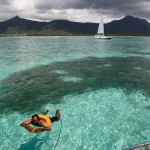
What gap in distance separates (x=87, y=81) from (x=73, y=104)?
7.91 m

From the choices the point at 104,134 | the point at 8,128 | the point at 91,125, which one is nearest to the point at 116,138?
the point at 104,134

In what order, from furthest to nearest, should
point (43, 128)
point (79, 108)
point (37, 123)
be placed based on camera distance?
point (79, 108), point (37, 123), point (43, 128)

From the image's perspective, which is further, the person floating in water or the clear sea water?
the clear sea water

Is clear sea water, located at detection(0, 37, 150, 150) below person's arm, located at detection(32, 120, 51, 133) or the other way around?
below

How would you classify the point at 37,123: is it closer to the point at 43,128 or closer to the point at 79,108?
the point at 43,128

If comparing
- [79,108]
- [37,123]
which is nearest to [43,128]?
[37,123]

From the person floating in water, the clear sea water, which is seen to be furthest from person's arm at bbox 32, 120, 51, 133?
the clear sea water

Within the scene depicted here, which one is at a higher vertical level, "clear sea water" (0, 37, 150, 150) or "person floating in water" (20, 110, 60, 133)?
"person floating in water" (20, 110, 60, 133)

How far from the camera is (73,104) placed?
65.7ft

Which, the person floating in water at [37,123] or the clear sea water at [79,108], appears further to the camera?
the clear sea water at [79,108]

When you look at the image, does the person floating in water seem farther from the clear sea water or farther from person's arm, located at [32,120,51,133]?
the clear sea water

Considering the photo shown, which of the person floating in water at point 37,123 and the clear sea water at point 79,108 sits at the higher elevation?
the person floating in water at point 37,123

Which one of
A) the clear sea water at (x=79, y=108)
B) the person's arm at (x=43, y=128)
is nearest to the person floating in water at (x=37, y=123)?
the person's arm at (x=43, y=128)

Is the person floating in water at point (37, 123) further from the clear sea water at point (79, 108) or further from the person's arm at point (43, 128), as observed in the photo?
the clear sea water at point (79, 108)
